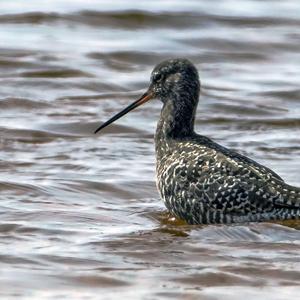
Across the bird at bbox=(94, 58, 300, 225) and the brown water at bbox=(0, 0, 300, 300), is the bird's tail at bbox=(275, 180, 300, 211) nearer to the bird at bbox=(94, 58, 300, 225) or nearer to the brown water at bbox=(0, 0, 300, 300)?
the bird at bbox=(94, 58, 300, 225)

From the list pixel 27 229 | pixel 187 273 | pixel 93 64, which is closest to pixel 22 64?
pixel 93 64

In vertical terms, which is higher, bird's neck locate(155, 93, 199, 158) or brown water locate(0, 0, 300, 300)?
bird's neck locate(155, 93, 199, 158)

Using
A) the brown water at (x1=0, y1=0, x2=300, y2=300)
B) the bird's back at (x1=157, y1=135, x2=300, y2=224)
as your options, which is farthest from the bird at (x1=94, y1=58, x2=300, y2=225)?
the brown water at (x1=0, y1=0, x2=300, y2=300)

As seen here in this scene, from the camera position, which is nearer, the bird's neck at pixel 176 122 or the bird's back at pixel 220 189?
the bird's back at pixel 220 189

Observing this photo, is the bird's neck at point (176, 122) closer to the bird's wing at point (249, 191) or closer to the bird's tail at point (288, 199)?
the bird's wing at point (249, 191)

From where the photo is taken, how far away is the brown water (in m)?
10.2

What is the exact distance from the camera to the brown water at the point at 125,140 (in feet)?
33.4

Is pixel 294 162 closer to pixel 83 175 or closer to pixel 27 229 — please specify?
pixel 83 175

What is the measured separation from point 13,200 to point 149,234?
1608mm

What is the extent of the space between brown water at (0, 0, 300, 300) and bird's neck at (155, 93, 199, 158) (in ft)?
2.15

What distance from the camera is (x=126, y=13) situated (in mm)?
21375

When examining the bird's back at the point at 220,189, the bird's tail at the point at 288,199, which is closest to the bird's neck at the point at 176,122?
the bird's back at the point at 220,189

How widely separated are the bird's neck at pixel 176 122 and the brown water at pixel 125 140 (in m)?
0.66

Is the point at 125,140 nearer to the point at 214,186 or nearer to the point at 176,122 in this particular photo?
the point at 176,122
